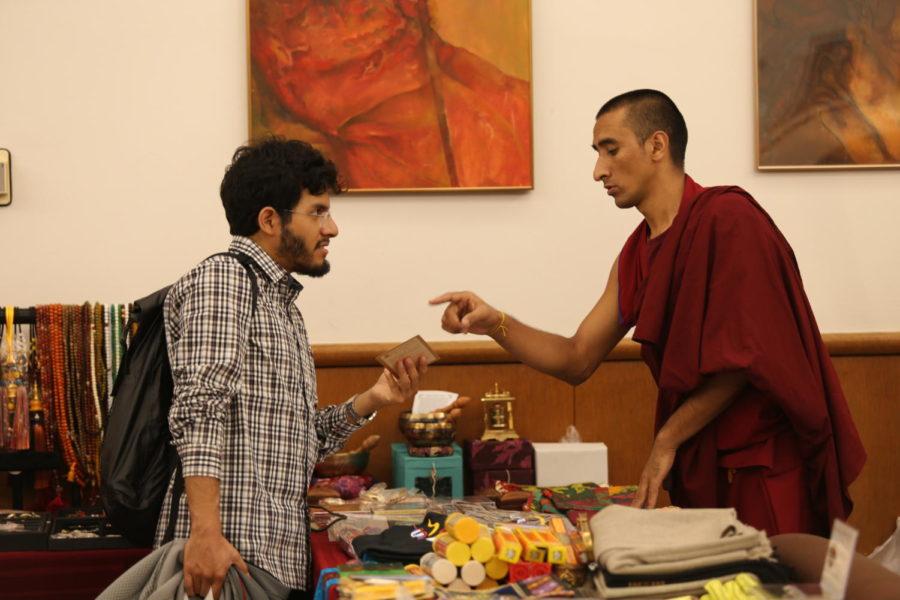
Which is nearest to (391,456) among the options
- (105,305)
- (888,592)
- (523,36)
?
(105,305)

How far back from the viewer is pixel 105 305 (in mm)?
3438

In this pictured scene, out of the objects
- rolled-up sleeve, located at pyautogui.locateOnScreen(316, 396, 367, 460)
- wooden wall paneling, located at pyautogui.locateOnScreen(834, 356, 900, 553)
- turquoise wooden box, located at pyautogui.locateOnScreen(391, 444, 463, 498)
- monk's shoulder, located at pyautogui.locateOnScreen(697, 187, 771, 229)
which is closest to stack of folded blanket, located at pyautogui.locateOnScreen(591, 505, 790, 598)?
monk's shoulder, located at pyautogui.locateOnScreen(697, 187, 771, 229)

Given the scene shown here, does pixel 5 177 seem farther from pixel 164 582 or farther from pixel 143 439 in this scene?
pixel 164 582

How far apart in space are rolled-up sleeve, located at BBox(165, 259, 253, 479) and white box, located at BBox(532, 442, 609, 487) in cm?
140

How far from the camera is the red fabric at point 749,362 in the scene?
2.57 metres

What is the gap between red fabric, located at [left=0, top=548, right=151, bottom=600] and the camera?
2.98 m

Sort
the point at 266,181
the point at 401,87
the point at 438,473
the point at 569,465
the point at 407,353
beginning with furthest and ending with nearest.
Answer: the point at 401,87 < the point at 569,465 < the point at 438,473 < the point at 407,353 < the point at 266,181

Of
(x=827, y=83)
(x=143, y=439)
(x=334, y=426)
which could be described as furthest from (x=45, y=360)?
(x=827, y=83)

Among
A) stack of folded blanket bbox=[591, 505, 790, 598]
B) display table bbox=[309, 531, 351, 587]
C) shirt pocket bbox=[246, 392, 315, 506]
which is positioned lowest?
display table bbox=[309, 531, 351, 587]

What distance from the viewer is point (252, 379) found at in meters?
2.46

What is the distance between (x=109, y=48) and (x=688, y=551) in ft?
9.36

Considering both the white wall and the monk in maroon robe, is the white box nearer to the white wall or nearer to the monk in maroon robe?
the white wall

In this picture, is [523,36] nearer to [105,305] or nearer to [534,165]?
[534,165]

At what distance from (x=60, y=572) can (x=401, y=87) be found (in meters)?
1.96
